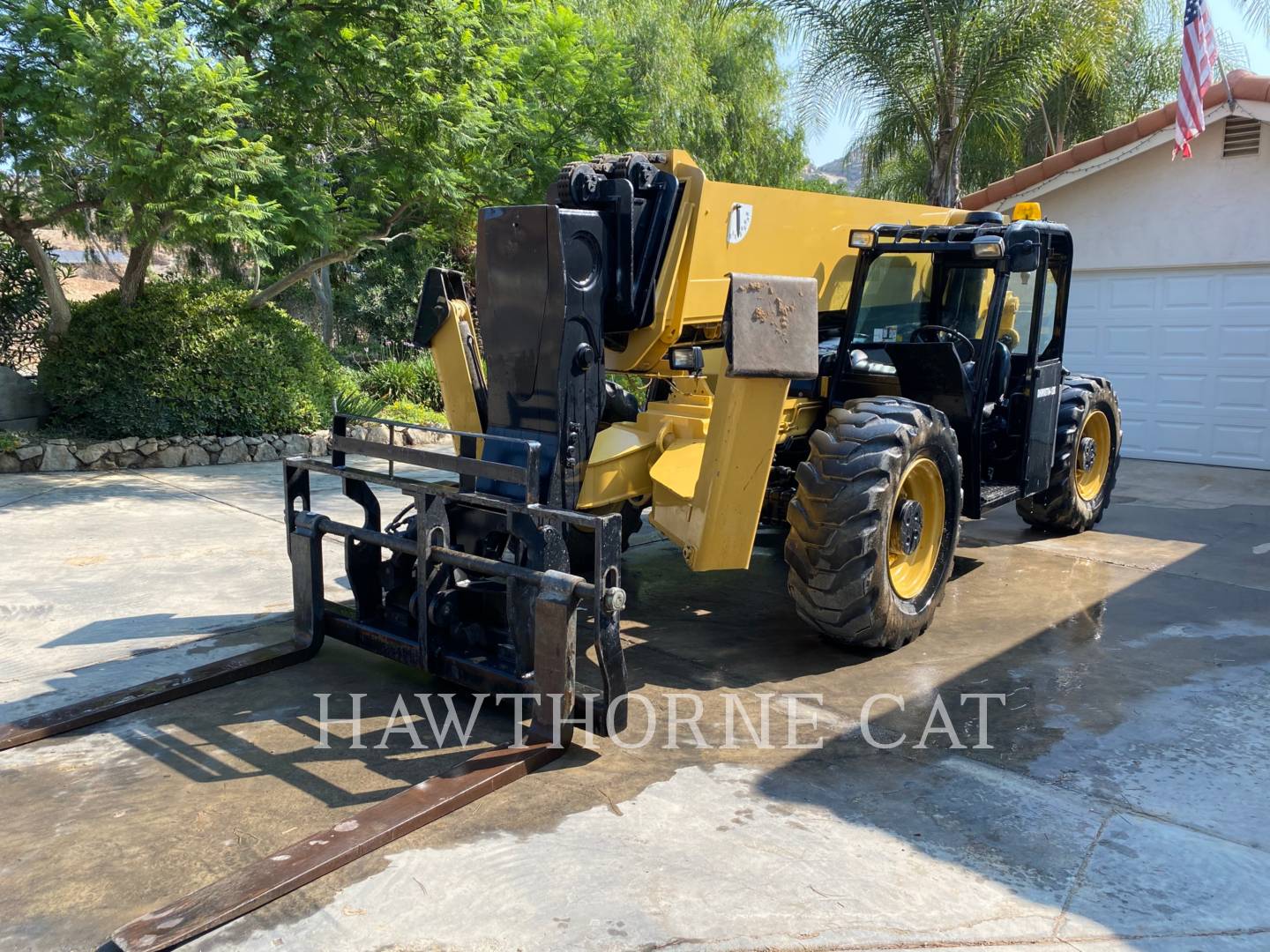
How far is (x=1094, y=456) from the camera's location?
832 cm

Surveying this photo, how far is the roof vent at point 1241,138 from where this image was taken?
10903 mm

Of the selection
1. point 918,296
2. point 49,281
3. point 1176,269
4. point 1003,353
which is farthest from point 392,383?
point 1003,353

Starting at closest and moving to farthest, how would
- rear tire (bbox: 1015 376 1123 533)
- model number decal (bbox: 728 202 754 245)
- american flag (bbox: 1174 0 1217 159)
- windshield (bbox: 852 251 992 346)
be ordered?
model number decal (bbox: 728 202 754 245) < windshield (bbox: 852 251 992 346) < rear tire (bbox: 1015 376 1123 533) < american flag (bbox: 1174 0 1217 159)

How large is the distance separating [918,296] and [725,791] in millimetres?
4025

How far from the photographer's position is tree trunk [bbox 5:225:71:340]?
11.1 metres

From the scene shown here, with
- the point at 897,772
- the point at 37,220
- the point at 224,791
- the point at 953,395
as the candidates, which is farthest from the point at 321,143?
the point at 897,772

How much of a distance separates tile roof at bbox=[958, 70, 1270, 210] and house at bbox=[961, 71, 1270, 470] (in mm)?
15

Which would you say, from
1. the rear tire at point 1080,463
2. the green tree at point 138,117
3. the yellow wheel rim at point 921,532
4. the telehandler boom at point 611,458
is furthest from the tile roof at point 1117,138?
the green tree at point 138,117

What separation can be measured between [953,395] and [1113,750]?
8.44 ft

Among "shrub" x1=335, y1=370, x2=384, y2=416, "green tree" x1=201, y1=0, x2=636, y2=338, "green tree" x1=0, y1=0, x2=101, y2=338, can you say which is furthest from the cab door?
"shrub" x1=335, y1=370, x2=384, y2=416

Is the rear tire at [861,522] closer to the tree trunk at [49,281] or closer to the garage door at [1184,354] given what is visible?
the garage door at [1184,354]

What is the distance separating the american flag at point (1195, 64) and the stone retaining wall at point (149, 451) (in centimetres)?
823

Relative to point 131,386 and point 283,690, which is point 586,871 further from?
point 131,386

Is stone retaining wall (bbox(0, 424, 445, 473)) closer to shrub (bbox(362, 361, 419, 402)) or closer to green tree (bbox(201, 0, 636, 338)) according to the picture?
green tree (bbox(201, 0, 636, 338))
